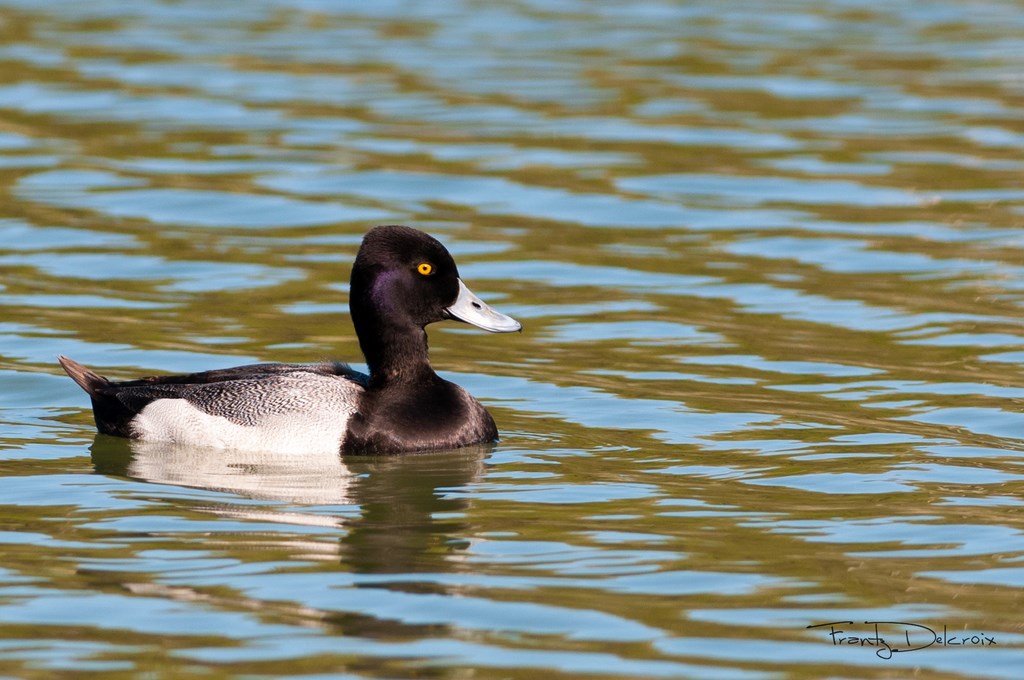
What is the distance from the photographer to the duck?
10406 millimetres

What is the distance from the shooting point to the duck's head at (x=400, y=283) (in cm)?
Result: 1066

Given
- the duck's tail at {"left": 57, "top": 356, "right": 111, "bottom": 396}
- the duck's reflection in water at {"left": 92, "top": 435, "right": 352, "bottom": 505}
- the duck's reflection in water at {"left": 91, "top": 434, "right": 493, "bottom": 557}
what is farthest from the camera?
the duck's tail at {"left": 57, "top": 356, "right": 111, "bottom": 396}

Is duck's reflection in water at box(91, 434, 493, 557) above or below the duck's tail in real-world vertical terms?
below

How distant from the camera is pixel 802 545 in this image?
845cm

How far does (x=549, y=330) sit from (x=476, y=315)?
254cm

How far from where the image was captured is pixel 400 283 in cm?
1070

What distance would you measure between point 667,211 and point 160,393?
7312 mm

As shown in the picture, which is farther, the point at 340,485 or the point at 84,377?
the point at 84,377

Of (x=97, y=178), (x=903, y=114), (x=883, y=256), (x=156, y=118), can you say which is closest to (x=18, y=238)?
(x=97, y=178)

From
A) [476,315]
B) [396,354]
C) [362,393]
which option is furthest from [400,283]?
[362,393]

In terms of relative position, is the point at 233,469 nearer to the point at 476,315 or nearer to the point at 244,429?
the point at 244,429

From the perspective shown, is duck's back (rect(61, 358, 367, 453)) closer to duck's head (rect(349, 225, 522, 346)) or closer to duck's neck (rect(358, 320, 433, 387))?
duck's neck (rect(358, 320, 433, 387))

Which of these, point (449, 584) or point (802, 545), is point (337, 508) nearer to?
point (449, 584)

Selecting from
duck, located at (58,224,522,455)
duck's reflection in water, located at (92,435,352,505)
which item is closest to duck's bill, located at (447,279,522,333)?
duck, located at (58,224,522,455)
